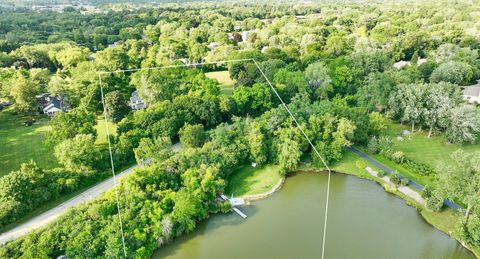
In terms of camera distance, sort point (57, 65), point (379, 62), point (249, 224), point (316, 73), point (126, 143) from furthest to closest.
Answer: point (57, 65), point (379, 62), point (316, 73), point (126, 143), point (249, 224)

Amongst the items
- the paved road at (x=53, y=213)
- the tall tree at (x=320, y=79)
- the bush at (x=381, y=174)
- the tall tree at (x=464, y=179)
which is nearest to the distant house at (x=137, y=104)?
the paved road at (x=53, y=213)

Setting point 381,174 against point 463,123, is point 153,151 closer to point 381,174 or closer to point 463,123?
point 381,174

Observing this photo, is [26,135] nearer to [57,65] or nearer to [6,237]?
[6,237]

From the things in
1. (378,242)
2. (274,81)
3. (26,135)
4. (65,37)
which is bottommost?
(378,242)

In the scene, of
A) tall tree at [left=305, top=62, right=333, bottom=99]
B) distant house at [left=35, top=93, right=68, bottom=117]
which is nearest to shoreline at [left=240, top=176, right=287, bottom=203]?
tall tree at [left=305, top=62, right=333, bottom=99]

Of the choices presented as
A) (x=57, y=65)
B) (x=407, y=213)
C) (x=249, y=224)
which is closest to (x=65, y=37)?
(x=57, y=65)

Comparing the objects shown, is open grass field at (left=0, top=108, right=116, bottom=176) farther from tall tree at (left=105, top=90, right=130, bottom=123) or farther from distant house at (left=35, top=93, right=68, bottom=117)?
tall tree at (left=105, top=90, right=130, bottom=123)

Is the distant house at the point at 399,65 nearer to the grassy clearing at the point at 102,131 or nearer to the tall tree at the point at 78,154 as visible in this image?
the grassy clearing at the point at 102,131
